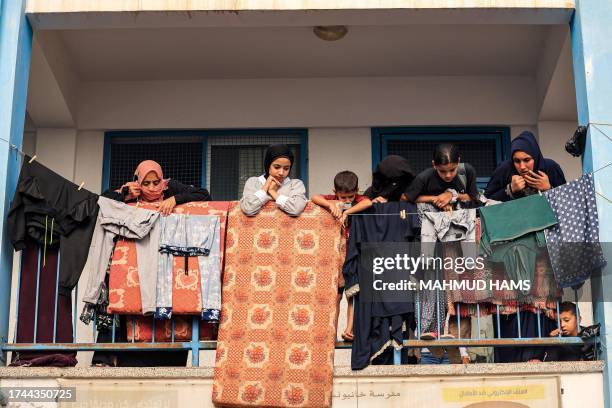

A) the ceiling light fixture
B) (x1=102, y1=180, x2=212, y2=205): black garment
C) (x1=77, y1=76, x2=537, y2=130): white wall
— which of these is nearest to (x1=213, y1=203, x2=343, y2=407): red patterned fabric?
(x1=102, y1=180, x2=212, y2=205): black garment

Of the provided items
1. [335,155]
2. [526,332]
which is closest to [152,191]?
[335,155]

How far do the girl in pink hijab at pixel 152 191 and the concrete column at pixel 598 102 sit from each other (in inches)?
122

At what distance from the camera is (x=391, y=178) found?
8.48 m

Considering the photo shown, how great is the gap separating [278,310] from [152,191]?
1468mm

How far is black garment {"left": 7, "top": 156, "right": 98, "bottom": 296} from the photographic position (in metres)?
8.27

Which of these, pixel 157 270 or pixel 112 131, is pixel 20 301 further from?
pixel 112 131

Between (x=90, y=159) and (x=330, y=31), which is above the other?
(x=330, y=31)

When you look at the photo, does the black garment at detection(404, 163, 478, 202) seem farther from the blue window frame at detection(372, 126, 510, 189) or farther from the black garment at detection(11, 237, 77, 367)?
the black garment at detection(11, 237, 77, 367)

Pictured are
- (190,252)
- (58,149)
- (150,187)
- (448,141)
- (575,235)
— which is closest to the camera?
(575,235)

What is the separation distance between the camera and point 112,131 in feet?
35.7

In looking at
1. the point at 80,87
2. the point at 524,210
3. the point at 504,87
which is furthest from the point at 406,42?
the point at 80,87

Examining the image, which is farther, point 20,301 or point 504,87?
point 504,87

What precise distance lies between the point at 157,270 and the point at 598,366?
11.0ft

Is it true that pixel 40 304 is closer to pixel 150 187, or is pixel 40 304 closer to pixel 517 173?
pixel 150 187
